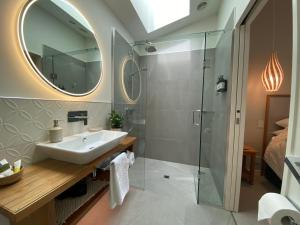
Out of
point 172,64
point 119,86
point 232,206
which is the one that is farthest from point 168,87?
point 232,206

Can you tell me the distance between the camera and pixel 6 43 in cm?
95

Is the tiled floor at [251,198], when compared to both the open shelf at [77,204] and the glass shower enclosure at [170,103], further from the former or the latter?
the open shelf at [77,204]

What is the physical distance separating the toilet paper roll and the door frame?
3.03 ft

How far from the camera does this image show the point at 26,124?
106cm

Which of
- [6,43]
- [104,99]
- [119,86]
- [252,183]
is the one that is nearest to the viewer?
[6,43]

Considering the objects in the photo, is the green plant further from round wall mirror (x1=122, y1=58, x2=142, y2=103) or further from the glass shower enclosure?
round wall mirror (x1=122, y1=58, x2=142, y2=103)

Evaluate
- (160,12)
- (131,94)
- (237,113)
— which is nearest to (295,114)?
(237,113)

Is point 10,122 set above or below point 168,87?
below

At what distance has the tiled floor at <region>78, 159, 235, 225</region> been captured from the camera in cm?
147

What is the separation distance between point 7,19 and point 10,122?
700mm

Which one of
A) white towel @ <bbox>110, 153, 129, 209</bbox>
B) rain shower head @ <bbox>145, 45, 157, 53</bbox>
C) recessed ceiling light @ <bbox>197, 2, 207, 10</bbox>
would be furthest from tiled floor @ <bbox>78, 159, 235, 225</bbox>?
recessed ceiling light @ <bbox>197, 2, 207, 10</bbox>

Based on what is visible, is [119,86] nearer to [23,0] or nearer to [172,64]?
[172,64]

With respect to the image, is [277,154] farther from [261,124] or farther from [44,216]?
[44,216]

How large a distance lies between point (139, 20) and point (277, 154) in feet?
9.43
